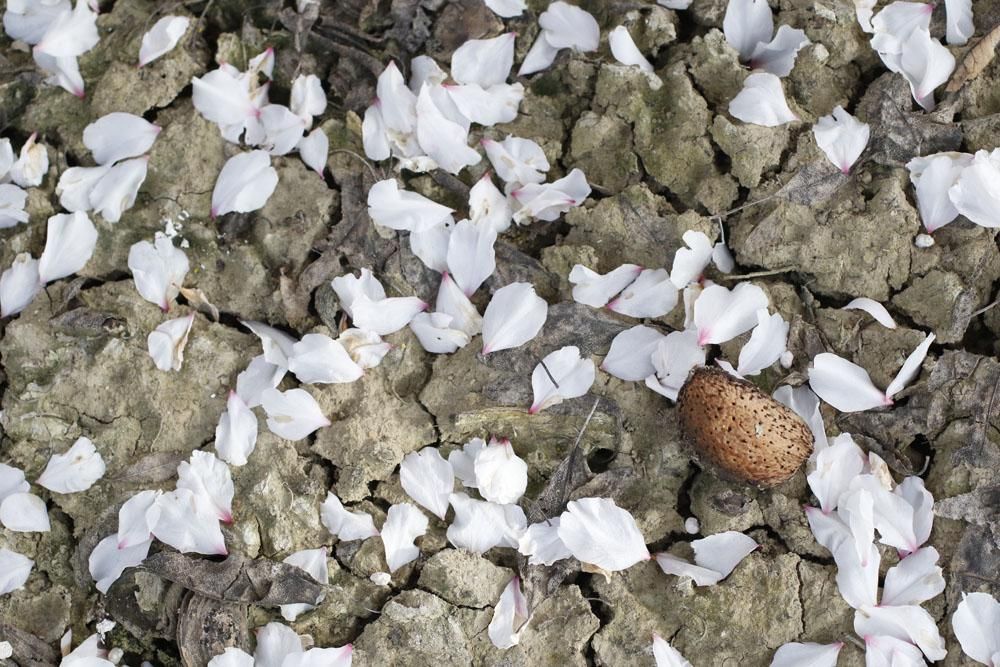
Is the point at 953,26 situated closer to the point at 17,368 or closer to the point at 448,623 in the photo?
the point at 448,623

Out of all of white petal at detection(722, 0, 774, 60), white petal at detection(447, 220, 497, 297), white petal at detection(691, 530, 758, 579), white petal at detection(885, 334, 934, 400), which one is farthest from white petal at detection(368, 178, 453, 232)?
white petal at detection(885, 334, 934, 400)

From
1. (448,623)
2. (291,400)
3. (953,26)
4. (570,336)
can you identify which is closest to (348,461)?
(291,400)

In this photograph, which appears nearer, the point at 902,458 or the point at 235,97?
the point at 902,458

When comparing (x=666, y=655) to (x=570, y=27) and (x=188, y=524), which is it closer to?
(x=188, y=524)

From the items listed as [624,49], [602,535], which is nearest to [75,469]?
[602,535]

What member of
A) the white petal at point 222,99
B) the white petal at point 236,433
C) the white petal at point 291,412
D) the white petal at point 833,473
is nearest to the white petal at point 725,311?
the white petal at point 833,473

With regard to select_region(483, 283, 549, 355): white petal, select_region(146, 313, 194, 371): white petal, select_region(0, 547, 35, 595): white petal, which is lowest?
select_region(0, 547, 35, 595): white petal

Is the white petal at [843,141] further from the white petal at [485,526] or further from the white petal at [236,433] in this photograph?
the white petal at [236,433]

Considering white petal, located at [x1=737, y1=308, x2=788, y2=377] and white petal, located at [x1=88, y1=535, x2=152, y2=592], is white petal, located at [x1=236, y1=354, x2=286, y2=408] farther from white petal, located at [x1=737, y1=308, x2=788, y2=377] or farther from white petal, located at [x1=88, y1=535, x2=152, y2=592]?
white petal, located at [x1=737, y1=308, x2=788, y2=377]
